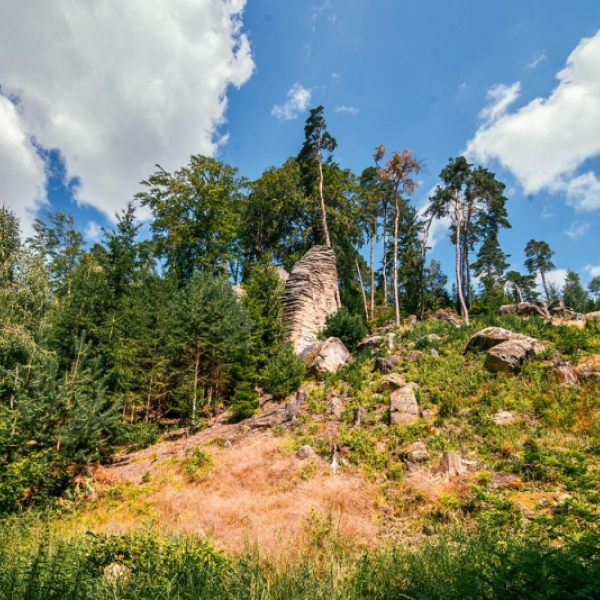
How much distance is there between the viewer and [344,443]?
9.34 metres

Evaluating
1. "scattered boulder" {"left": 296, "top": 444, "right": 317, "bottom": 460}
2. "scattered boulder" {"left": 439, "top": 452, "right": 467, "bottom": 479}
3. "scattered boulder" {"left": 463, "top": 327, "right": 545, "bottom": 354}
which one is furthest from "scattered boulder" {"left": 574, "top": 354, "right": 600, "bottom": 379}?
"scattered boulder" {"left": 296, "top": 444, "right": 317, "bottom": 460}

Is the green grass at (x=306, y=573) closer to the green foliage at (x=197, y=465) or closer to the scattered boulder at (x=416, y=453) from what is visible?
the scattered boulder at (x=416, y=453)

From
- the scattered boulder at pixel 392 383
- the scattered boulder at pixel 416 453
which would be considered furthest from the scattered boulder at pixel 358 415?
the scattered boulder at pixel 416 453

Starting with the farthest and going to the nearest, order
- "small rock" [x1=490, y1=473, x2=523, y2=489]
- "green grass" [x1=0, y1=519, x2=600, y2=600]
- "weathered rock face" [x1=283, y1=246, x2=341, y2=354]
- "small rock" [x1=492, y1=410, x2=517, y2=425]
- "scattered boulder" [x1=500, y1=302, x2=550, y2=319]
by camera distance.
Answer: "weathered rock face" [x1=283, y1=246, x2=341, y2=354], "scattered boulder" [x1=500, y1=302, x2=550, y2=319], "small rock" [x1=492, y1=410, x2=517, y2=425], "small rock" [x1=490, y1=473, x2=523, y2=489], "green grass" [x1=0, y1=519, x2=600, y2=600]

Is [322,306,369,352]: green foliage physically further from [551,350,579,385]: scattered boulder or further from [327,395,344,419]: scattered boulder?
[551,350,579,385]: scattered boulder

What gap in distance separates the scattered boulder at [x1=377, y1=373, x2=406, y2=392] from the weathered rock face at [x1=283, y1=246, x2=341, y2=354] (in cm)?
868

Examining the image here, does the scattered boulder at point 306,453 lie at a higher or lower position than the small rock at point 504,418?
lower

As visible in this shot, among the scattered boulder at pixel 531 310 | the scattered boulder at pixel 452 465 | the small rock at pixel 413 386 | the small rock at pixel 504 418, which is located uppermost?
the scattered boulder at pixel 531 310

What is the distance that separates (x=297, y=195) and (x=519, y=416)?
24.0 metres

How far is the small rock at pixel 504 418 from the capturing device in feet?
27.1

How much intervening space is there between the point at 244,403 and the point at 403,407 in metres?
6.65

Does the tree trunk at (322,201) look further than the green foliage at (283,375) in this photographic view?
Yes

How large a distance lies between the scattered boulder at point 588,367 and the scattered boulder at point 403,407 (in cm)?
491

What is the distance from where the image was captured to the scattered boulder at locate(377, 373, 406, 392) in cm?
1138
